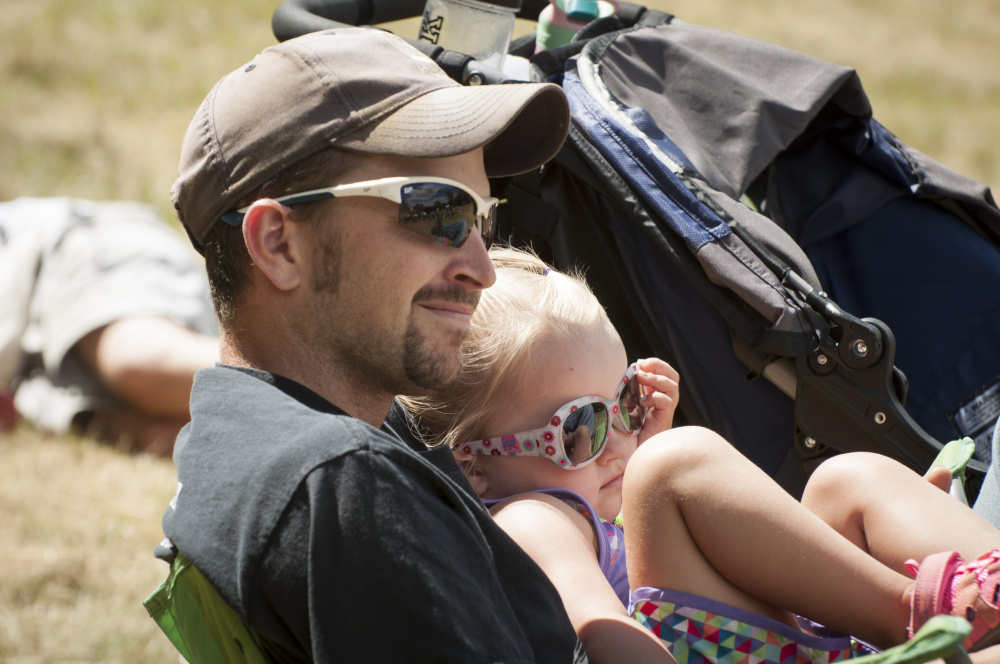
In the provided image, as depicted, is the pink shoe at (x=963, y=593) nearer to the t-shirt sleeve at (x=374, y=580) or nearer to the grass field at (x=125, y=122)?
the t-shirt sleeve at (x=374, y=580)

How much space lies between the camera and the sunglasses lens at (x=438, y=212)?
1.42m

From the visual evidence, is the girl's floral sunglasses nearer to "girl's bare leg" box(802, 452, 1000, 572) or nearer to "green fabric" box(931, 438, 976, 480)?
"girl's bare leg" box(802, 452, 1000, 572)

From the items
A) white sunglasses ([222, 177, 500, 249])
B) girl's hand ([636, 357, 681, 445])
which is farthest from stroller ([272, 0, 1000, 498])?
white sunglasses ([222, 177, 500, 249])

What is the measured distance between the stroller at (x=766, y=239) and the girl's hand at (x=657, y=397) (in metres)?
0.12

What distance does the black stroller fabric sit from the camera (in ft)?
6.56

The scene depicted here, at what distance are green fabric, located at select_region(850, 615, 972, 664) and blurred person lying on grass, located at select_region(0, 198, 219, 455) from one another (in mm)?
3012

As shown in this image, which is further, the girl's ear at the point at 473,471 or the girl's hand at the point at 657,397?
the girl's hand at the point at 657,397

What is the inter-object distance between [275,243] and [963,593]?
1097 millimetres

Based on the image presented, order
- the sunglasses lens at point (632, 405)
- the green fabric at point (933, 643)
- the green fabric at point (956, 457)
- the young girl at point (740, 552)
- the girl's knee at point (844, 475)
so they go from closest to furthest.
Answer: the green fabric at point (933, 643) < the young girl at point (740, 552) < the girl's knee at point (844, 475) < the green fabric at point (956, 457) < the sunglasses lens at point (632, 405)

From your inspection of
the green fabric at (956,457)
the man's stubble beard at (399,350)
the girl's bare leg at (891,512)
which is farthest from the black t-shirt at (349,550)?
the green fabric at (956,457)

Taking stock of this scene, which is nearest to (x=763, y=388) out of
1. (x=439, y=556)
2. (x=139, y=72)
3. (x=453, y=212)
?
(x=453, y=212)

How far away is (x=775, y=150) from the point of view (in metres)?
2.24

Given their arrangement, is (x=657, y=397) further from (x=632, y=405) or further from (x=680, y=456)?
(x=680, y=456)

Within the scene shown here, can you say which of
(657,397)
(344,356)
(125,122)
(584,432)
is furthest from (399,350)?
(125,122)
